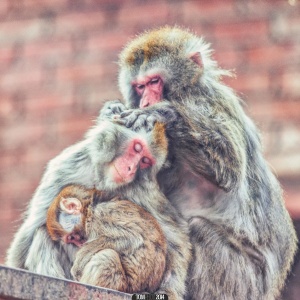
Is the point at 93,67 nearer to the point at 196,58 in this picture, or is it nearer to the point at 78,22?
the point at 78,22

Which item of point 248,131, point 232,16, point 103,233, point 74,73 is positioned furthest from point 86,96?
point 103,233

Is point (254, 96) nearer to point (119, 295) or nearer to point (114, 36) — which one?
point (114, 36)

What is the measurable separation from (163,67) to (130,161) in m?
0.77

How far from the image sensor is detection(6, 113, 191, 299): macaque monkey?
251 inches

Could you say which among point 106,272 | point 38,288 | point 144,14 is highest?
point 144,14

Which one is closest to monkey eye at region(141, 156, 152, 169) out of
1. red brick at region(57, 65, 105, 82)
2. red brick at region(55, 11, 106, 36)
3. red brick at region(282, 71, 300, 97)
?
red brick at region(282, 71, 300, 97)

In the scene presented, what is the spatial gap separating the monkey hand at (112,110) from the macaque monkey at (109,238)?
18.3 inches

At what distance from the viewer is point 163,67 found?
6977 millimetres

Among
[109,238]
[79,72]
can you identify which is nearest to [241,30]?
[79,72]

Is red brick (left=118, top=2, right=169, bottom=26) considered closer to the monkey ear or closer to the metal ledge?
the monkey ear

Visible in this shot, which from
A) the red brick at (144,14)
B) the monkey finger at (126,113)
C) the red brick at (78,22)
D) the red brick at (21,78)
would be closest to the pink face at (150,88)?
the monkey finger at (126,113)

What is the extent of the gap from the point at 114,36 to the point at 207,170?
4294mm

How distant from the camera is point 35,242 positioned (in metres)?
6.48

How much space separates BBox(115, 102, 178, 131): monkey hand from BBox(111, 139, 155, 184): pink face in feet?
0.43
